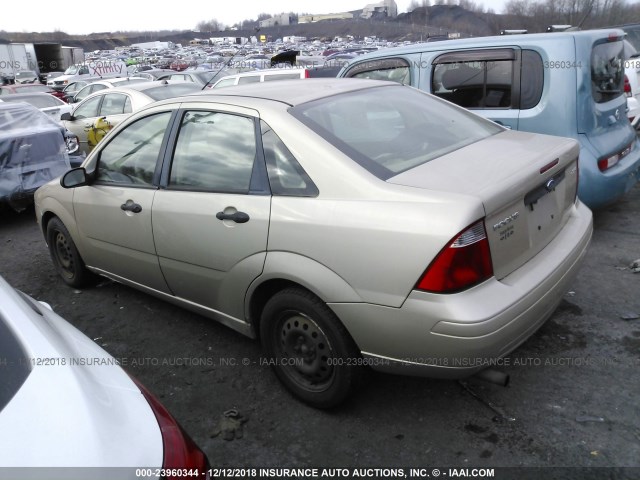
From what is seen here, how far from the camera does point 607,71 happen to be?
4.68 m

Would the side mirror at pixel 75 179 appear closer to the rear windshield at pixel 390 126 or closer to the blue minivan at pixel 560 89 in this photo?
the rear windshield at pixel 390 126

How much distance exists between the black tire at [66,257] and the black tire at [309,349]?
2.28m

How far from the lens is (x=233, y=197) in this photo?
290 centimetres

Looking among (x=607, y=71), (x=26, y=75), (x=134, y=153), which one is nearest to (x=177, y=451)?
(x=134, y=153)

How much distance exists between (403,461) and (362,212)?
1.16 meters

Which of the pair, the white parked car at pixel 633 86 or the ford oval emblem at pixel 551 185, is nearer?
the ford oval emblem at pixel 551 185

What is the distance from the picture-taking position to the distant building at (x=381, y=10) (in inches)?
2422

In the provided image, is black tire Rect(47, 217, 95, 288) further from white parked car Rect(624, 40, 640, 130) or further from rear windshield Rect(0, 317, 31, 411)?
white parked car Rect(624, 40, 640, 130)

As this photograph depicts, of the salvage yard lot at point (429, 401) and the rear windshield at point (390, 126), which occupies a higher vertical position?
the rear windshield at point (390, 126)

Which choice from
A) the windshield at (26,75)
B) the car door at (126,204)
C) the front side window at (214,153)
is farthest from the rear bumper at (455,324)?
the windshield at (26,75)

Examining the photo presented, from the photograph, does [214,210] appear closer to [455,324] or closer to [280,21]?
[455,324]

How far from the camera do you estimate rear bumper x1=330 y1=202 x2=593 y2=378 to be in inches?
87.7

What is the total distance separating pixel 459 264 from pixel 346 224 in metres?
0.53

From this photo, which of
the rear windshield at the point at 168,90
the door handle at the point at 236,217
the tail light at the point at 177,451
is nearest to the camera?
the tail light at the point at 177,451
